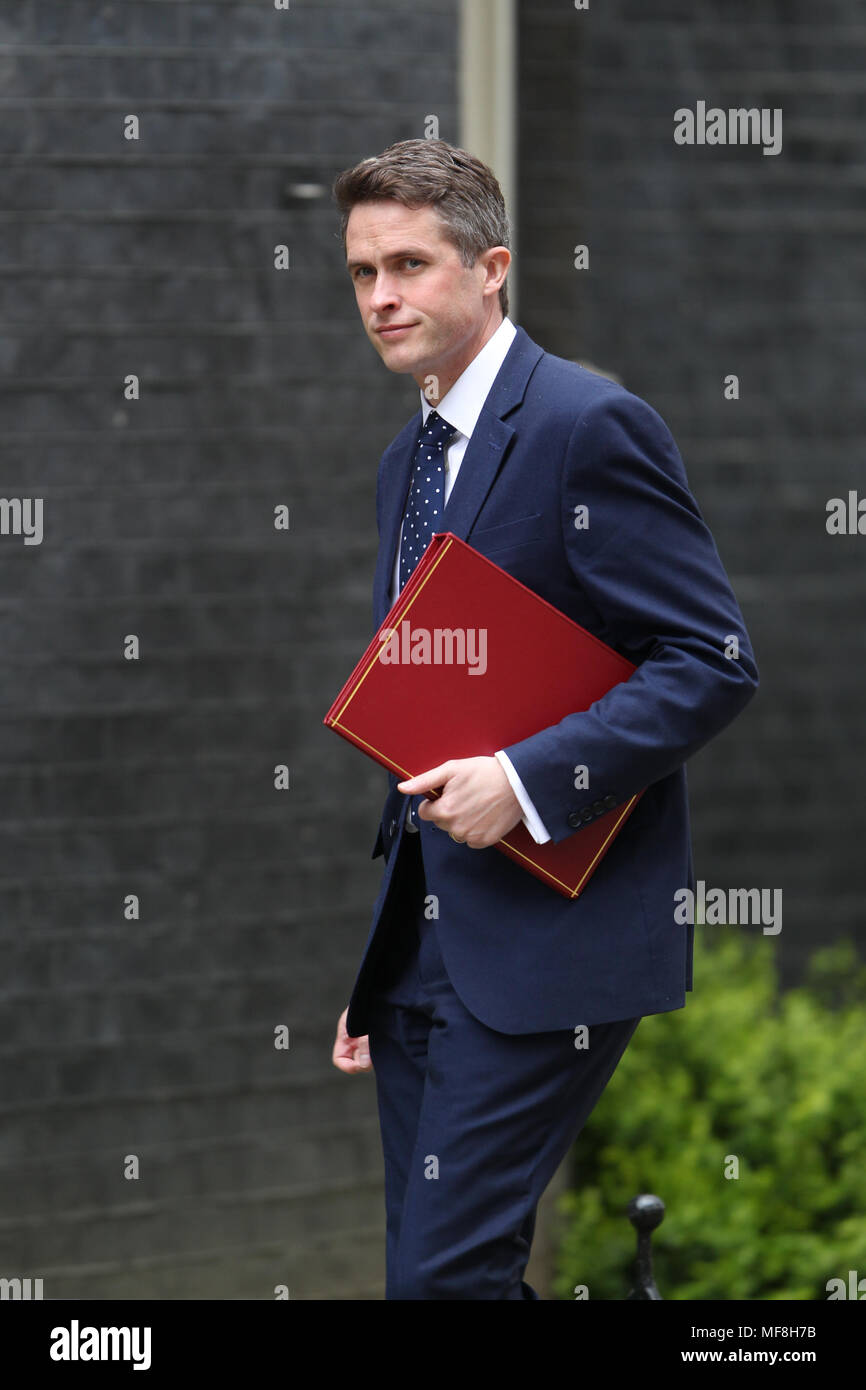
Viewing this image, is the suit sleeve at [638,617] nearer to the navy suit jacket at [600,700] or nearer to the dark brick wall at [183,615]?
the navy suit jacket at [600,700]

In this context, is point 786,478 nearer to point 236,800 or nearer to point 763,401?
point 763,401

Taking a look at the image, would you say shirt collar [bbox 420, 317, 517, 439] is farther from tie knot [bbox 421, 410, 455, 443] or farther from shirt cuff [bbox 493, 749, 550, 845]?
shirt cuff [bbox 493, 749, 550, 845]

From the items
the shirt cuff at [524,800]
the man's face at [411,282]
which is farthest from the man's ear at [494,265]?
the shirt cuff at [524,800]

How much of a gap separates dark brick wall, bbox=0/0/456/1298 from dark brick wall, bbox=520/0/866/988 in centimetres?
167

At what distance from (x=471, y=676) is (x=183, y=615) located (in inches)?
84.0

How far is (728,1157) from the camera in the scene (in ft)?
15.4

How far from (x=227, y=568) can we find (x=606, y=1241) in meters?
2.27

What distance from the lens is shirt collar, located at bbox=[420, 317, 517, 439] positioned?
273cm

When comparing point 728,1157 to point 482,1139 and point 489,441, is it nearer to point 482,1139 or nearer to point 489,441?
point 482,1139

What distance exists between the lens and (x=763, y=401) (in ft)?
20.5

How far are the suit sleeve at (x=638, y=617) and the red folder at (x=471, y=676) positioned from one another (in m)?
0.05
